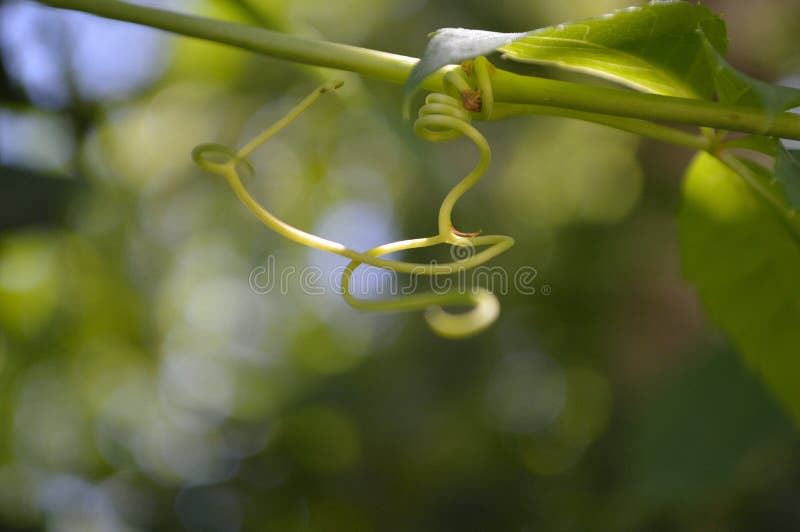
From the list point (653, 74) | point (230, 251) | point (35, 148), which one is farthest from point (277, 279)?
point (653, 74)

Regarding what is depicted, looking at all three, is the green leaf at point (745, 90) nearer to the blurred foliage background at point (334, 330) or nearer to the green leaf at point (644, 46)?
the green leaf at point (644, 46)

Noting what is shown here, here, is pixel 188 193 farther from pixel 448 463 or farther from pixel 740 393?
pixel 740 393

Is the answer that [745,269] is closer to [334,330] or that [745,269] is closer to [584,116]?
[584,116]

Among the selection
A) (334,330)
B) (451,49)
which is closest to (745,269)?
(451,49)

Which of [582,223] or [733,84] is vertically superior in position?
[582,223]

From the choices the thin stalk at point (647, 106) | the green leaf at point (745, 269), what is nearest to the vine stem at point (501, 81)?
the thin stalk at point (647, 106)

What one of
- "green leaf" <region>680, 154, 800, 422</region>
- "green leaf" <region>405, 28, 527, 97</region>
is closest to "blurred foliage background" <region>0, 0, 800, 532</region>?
"green leaf" <region>680, 154, 800, 422</region>

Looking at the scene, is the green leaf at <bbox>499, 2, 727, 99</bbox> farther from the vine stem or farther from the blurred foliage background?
the blurred foliage background
